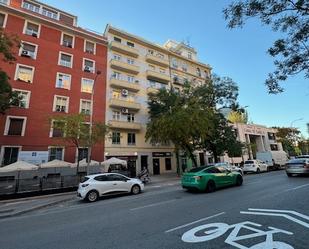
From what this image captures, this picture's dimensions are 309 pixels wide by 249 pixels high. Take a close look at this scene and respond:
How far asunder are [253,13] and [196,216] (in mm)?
7538

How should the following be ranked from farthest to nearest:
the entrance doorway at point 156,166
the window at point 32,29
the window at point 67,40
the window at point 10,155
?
the entrance doorway at point 156,166
the window at point 67,40
the window at point 32,29
the window at point 10,155

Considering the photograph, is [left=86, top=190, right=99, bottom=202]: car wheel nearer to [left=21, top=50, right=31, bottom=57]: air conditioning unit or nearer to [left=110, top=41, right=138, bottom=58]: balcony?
[left=21, top=50, right=31, bottom=57]: air conditioning unit

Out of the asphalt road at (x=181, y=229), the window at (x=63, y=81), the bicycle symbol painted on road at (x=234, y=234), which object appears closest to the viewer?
the bicycle symbol painted on road at (x=234, y=234)

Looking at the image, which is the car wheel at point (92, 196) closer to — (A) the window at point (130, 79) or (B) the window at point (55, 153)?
(B) the window at point (55, 153)

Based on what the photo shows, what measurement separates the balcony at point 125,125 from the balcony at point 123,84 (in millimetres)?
5708

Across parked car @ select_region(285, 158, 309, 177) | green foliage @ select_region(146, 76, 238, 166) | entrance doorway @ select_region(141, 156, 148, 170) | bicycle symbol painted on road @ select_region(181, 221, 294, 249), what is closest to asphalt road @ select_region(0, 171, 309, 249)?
bicycle symbol painted on road @ select_region(181, 221, 294, 249)

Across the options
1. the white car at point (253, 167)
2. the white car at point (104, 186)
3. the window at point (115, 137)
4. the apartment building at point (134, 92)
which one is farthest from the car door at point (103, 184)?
the white car at point (253, 167)

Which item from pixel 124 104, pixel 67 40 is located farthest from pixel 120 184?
pixel 67 40

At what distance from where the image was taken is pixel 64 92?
2627cm

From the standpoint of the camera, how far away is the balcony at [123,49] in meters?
31.5

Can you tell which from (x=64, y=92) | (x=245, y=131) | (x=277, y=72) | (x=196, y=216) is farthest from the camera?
(x=245, y=131)

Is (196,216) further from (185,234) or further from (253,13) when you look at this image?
(253,13)

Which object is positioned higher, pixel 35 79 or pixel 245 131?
pixel 35 79

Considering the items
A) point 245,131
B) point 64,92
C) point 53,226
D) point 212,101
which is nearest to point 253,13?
point 53,226
